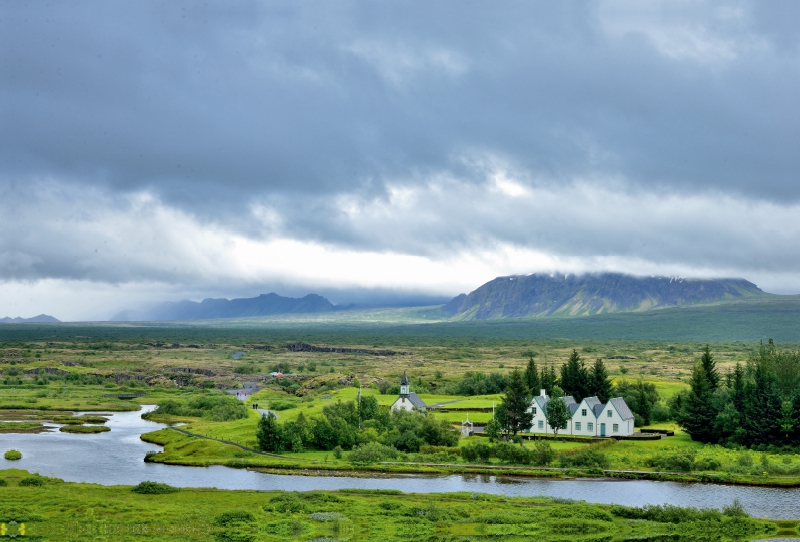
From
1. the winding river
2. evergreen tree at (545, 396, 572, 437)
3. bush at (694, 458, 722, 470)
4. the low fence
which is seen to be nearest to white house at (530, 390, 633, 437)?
evergreen tree at (545, 396, 572, 437)

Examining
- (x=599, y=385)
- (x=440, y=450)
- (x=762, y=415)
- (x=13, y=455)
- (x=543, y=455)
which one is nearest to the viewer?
(x=543, y=455)

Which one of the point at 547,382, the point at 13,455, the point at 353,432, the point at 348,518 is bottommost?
the point at 13,455

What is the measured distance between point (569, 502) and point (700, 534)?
12.6 meters

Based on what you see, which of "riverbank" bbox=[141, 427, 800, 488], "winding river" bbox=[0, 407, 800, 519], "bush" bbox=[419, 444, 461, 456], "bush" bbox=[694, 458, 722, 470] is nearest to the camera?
"winding river" bbox=[0, 407, 800, 519]

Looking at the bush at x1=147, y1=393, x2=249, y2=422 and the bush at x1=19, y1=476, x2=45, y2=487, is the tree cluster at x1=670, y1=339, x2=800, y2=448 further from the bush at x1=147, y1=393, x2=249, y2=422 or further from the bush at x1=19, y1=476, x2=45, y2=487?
the bush at x1=19, y1=476, x2=45, y2=487

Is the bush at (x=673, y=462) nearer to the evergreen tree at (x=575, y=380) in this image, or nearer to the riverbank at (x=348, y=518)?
the riverbank at (x=348, y=518)

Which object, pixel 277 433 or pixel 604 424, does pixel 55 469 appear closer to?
pixel 277 433

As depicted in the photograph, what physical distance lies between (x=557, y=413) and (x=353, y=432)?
2664 centimetres

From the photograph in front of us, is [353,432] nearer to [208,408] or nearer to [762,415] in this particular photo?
[762,415]

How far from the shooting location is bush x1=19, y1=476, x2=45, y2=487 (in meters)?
74.6

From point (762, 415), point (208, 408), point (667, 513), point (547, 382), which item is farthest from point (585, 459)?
point (208, 408)

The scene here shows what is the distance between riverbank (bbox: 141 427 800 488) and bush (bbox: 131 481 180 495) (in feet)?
47.4

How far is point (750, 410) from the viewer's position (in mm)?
95000

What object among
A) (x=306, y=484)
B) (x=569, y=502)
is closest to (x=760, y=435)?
(x=569, y=502)
